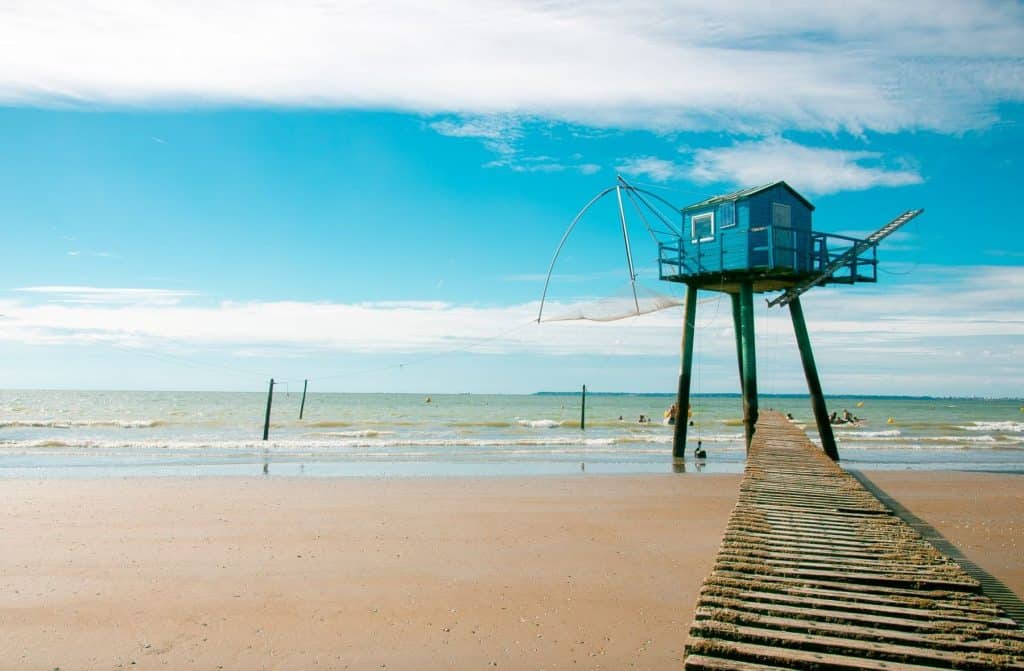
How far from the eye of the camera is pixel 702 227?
21.6m

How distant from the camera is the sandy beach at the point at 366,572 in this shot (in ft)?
21.6

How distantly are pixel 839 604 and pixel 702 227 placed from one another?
17.6 m

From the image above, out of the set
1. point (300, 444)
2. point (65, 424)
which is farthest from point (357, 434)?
point (65, 424)

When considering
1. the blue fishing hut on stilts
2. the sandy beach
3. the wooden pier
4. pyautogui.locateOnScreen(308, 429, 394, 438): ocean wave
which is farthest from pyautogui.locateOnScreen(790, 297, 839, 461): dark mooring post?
pyautogui.locateOnScreen(308, 429, 394, 438): ocean wave

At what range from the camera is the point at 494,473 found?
1989cm

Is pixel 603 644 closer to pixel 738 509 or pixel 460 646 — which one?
pixel 460 646

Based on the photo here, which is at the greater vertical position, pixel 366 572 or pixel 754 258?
pixel 754 258

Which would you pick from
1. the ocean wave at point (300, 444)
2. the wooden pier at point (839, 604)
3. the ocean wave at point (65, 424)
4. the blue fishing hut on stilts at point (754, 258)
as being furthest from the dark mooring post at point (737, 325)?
the ocean wave at point (65, 424)

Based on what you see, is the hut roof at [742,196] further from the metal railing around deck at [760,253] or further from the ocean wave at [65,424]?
the ocean wave at [65,424]

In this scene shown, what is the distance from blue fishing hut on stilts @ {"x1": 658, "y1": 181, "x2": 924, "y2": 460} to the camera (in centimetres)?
2034

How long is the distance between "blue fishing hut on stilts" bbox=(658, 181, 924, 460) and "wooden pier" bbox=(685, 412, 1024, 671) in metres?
13.4

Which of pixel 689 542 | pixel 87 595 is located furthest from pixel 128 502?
pixel 689 542

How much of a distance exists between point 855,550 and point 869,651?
2578 mm

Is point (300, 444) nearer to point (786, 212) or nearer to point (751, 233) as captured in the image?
point (751, 233)
